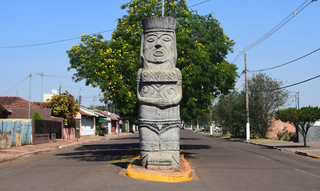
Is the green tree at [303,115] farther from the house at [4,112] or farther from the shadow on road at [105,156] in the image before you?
the house at [4,112]

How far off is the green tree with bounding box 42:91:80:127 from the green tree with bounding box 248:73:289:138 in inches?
742

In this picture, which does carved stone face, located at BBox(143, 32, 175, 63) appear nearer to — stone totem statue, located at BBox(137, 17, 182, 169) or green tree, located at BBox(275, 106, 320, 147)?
stone totem statue, located at BBox(137, 17, 182, 169)

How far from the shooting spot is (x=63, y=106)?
35.6 meters

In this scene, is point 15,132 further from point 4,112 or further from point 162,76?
point 162,76

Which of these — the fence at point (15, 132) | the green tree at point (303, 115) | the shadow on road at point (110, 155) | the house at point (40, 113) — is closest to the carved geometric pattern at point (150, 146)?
the shadow on road at point (110, 155)

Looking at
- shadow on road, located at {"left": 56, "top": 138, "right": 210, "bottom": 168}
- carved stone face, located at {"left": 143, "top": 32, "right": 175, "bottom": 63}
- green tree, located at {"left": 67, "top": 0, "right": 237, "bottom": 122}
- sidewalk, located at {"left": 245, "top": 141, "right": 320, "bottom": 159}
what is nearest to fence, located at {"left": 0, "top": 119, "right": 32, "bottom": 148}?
shadow on road, located at {"left": 56, "top": 138, "right": 210, "bottom": 168}

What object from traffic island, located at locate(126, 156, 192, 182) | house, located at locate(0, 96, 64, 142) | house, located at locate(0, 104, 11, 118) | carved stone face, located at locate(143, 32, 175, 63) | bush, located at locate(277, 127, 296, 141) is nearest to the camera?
traffic island, located at locate(126, 156, 192, 182)

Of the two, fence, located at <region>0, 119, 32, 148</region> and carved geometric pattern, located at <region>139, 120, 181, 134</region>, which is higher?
carved geometric pattern, located at <region>139, 120, 181, 134</region>

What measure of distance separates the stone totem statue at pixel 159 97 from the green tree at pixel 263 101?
2665 centimetres

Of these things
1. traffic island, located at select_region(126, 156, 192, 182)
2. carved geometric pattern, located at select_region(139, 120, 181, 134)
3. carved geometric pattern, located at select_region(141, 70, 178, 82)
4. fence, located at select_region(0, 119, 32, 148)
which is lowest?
traffic island, located at select_region(126, 156, 192, 182)

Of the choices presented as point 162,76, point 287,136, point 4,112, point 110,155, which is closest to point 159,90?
point 162,76

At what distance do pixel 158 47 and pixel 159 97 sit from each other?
167 centimetres

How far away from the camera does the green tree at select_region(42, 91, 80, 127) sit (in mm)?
35531

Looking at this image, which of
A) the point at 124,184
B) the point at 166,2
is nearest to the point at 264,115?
the point at 166,2
